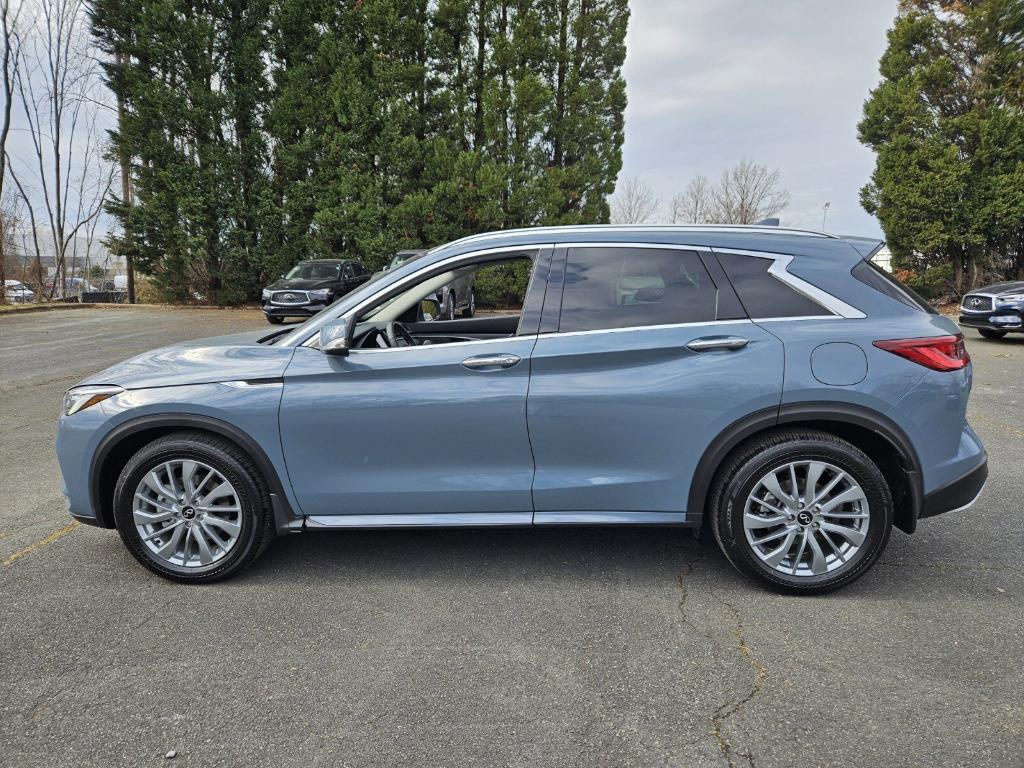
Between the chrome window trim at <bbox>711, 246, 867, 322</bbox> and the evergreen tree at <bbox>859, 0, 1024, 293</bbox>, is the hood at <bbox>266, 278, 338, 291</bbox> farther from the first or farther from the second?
the evergreen tree at <bbox>859, 0, 1024, 293</bbox>

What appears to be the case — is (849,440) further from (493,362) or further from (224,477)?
(224,477)

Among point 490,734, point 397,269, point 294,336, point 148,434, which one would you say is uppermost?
point 397,269

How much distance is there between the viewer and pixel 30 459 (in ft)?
17.6

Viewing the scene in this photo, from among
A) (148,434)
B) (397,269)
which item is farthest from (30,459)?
(397,269)

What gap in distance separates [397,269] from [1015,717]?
3.17m

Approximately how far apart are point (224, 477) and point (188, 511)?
27cm

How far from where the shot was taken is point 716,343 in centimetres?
302

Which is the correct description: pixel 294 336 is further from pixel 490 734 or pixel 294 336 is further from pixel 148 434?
pixel 490 734

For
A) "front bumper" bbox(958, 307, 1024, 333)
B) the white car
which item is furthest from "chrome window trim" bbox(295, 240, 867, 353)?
the white car

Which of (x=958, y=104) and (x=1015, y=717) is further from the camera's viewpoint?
(x=958, y=104)

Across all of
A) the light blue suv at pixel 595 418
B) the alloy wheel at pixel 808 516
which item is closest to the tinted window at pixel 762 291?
the light blue suv at pixel 595 418

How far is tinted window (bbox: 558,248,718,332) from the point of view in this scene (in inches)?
123

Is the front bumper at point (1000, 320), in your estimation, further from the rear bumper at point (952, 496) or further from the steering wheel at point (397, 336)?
the steering wheel at point (397, 336)

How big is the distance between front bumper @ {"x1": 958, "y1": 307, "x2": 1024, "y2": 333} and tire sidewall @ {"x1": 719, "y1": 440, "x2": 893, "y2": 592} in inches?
471
